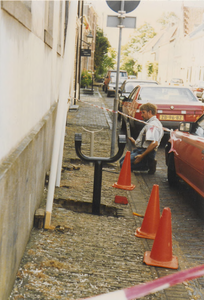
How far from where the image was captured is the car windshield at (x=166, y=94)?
11.7 metres

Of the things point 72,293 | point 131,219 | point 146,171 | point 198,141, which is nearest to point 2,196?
point 72,293

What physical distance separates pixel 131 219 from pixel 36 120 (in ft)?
5.74

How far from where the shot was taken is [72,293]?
3316 millimetres

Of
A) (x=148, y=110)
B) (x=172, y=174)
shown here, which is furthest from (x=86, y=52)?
(x=172, y=174)

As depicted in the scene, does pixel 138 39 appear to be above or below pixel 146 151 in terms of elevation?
above

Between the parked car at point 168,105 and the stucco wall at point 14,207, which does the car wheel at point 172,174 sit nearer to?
the stucco wall at point 14,207

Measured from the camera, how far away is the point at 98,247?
14.2ft

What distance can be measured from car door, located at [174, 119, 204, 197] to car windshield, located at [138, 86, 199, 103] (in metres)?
4.80

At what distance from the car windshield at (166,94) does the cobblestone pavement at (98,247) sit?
4830 millimetres

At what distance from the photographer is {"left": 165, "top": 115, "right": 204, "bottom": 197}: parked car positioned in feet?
18.2

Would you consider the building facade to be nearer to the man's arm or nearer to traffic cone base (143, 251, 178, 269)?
traffic cone base (143, 251, 178, 269)

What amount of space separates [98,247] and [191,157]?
2226 millimetres

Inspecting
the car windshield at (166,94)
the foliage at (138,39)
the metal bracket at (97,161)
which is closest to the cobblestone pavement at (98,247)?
the metal bracket at (97,161)

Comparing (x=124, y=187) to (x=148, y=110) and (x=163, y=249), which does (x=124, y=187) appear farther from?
(x=163, y=249)
